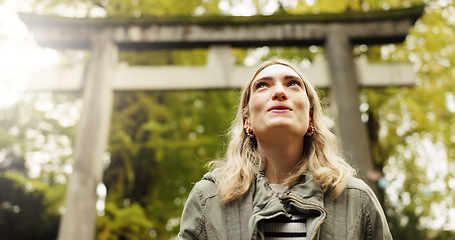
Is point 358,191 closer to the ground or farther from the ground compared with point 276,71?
closer to the ground

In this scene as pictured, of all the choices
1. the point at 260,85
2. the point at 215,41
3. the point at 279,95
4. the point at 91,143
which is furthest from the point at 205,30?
the point at 279,95

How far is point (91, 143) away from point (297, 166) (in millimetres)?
3957

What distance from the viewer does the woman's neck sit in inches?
59.0

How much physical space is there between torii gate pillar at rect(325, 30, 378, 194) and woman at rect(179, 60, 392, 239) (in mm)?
3262

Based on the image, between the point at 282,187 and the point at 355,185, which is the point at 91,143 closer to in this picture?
the point at 282,187

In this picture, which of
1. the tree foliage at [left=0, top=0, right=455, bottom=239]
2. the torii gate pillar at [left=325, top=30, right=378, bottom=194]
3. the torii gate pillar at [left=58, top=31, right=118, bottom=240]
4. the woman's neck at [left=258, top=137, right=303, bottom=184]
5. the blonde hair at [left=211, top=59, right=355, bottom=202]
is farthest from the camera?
the tree foliage at [left=0, top=0, right=455, bottom=239]

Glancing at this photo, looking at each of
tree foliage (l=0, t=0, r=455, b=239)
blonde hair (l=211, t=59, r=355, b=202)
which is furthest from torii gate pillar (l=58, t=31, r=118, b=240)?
blonde hair (l=211, t=59, r=355, b=202)

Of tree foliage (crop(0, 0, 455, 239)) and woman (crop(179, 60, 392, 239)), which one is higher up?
tree foliage (crop(0, 0, 455, 239))

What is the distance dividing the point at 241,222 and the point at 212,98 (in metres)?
6.46

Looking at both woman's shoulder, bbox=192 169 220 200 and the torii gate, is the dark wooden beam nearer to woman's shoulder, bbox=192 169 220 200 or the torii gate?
the torii gate

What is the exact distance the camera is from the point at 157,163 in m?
7.58

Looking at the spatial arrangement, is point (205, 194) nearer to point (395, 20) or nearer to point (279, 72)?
point (279, 72)

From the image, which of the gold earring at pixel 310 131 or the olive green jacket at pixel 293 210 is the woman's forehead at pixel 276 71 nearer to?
the gold earring at pixel 310 131

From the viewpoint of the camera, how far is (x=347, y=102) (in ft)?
16.2
